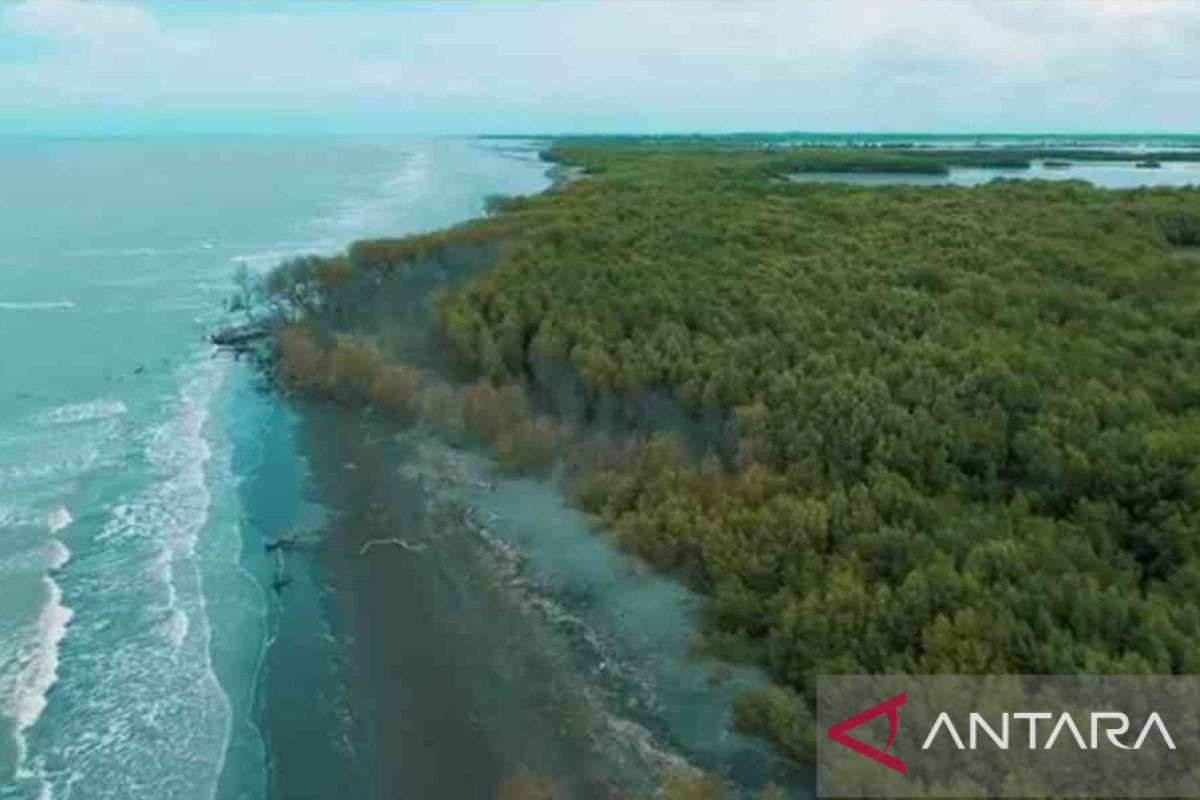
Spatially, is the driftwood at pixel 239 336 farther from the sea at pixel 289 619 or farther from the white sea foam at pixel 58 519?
A: the white sea foam at pixel 58 519

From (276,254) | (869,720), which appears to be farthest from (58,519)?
(276,254)

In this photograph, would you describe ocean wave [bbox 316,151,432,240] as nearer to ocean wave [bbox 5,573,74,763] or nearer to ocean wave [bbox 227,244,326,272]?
ocean wave [bbox 227,244,326,272]

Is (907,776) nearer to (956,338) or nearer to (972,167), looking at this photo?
(956,338)

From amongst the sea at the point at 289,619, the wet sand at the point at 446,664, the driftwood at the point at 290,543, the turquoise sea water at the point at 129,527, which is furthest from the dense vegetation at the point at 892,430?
the turquoise sea water at the point at 129,527

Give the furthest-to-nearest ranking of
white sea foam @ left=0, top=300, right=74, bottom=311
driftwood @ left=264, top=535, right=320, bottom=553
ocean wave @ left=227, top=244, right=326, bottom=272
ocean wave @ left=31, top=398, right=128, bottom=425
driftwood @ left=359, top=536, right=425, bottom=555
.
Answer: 1. ocean wave @ left=227, top=244, right=326, bottom=272
2. white sea foam @ left=0, top=300, right=74, bottom=311
3. ocean wave @ left=31, top=398, right=128, bottom=425
4. driftwood @ left=264, top=535, right=320, bottom=553
5. driftwood @ left=359, top=536, right=425, bottom=555

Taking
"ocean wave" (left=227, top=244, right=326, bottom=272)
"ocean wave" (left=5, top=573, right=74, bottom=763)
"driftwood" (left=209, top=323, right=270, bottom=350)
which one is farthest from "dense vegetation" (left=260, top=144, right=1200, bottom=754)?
"ocean wave" (left=227, top=244, right=326, bottom=272)

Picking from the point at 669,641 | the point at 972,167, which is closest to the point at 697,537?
the point at 669,641
